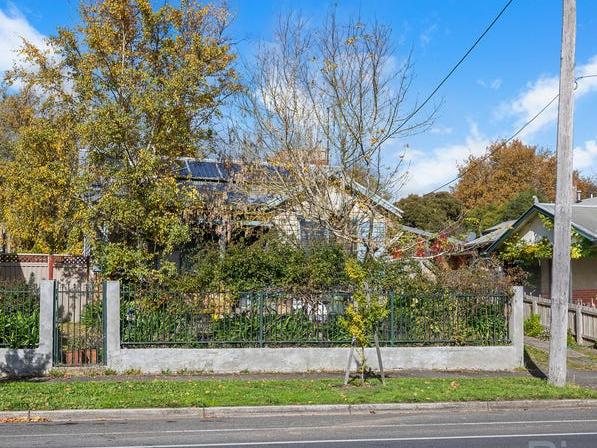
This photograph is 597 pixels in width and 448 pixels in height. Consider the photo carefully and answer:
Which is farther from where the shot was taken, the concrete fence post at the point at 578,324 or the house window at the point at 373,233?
the house window at the point at 373,233

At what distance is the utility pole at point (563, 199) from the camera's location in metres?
13.6

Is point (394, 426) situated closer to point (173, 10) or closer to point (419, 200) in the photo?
point (173, 10)

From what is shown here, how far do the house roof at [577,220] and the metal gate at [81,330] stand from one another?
14179 mm

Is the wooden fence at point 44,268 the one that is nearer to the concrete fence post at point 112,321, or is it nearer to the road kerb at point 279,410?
the concrete fence post at point 112,321

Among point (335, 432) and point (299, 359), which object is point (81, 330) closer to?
point (299, 359)

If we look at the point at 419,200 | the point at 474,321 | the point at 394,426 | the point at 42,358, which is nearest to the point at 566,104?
the point at 474,321

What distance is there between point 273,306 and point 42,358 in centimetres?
514

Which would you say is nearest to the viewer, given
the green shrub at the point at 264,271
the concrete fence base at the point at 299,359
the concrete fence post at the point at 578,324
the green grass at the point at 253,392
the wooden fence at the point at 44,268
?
the green grass at the point at 253,392

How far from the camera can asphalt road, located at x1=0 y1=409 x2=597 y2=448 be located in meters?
9.03

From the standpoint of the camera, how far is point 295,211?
21438 mm

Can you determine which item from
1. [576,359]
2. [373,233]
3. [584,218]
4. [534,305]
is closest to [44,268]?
[373,233]

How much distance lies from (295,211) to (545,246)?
9016 mm

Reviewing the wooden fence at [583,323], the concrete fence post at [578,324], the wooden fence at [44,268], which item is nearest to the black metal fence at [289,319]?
the wooden fence at [583,323]

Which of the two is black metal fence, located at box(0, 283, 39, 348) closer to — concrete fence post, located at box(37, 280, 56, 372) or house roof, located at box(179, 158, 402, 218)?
concrete fence post, located at box(37, 280, 56, 372)
